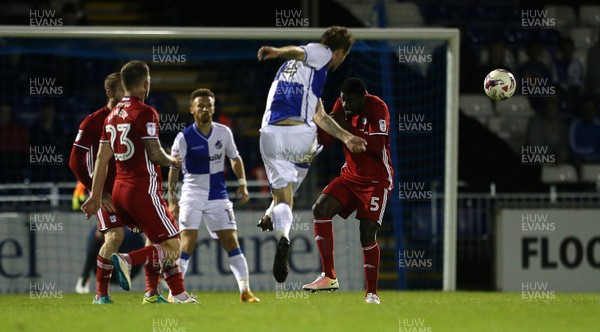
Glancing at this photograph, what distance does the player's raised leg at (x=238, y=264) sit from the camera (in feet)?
35.2

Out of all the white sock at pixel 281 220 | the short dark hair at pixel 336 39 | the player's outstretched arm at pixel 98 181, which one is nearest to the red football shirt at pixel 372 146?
the short dark hair at pixel 336 39

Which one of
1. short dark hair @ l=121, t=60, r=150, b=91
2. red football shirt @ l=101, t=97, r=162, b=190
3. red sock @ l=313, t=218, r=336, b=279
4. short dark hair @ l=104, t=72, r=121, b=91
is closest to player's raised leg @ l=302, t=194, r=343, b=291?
red sock @ l=313, t=218, r=336, b=279

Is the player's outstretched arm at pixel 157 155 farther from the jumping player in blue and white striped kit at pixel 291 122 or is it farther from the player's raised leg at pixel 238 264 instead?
the player's raised leg at pixel 238 264

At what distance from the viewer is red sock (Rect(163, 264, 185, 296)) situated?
32.5 ft

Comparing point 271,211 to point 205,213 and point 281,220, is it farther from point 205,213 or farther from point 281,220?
point 205,213

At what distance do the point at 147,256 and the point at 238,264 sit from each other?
3.16 feet

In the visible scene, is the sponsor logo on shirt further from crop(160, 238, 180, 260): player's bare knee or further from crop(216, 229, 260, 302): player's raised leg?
crop(216, 229, 260, 302): player's raised leg

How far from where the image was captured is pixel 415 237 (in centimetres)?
1533

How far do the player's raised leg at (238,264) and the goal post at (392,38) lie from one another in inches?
117

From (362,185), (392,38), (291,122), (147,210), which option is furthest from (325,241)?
(392,38)

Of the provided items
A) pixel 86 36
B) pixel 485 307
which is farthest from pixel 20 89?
pixel 485 307

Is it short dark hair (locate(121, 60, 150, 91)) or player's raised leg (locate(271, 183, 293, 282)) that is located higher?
short dark hair (locate(121, 60, 150, 91))

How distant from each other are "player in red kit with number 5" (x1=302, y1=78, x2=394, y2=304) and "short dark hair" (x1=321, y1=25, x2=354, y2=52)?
533mm

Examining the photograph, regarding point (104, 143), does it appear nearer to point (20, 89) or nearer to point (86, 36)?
point (86, 36)
